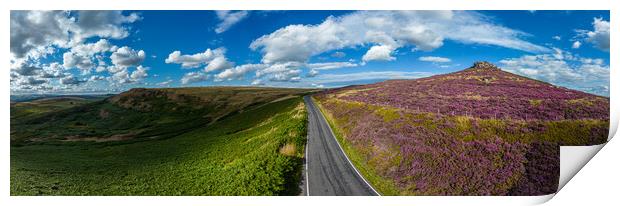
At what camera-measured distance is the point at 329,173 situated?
20.0 meters

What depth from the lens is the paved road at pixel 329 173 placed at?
17953 millimetres

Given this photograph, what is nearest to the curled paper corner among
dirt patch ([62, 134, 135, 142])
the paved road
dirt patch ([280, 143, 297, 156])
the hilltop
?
the hilltop

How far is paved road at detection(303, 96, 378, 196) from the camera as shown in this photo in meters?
18.0

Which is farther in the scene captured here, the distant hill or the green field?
the distant hill

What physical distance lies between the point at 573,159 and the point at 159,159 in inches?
1079

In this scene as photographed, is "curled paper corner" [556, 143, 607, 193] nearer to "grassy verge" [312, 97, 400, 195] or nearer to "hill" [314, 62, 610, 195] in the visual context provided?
"hill" [314, 62, 610, 195]

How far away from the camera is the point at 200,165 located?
74.3 feet

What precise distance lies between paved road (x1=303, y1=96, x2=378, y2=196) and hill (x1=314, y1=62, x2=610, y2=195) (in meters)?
0.93

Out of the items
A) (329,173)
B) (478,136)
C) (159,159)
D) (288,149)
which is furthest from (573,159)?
(159,159)

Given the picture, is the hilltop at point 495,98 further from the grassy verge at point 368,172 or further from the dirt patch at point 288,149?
the dirt patch at point 288,149

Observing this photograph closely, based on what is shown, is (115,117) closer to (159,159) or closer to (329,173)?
(159,159)

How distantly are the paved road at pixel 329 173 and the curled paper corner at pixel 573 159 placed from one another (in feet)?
34.0

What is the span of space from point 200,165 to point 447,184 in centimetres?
1488
